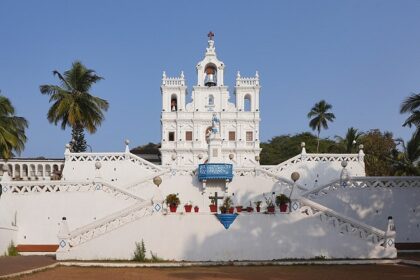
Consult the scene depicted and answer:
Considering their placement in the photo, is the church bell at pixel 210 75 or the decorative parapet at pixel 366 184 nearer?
the decorative parapet at pixel 366 184

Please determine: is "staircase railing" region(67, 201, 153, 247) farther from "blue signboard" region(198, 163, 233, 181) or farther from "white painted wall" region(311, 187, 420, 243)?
"white painted wall" region(311, 187, 420, 243)

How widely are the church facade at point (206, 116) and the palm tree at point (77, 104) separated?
39.3ft

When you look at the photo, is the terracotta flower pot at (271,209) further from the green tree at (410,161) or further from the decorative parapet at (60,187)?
the green tree at (410,161)

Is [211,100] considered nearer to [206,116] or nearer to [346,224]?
[206,116]

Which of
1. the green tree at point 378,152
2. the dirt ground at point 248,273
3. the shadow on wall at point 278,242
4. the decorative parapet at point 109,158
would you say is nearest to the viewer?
the dirt ground at point 248,273

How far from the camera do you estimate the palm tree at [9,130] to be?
1126 inches

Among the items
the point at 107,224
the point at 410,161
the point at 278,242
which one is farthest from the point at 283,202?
the point at 410,161

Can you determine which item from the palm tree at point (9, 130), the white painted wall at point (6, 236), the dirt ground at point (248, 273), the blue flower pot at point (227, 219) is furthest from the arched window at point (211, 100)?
the dirt ground at point (248, 273)

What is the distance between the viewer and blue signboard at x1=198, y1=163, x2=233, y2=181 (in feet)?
102

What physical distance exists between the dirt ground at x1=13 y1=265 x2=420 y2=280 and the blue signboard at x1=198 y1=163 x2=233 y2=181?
10477 mm

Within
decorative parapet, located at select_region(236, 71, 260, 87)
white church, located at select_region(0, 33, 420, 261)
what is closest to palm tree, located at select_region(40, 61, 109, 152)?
white church, located at select_region(0, 33, 420, 261)

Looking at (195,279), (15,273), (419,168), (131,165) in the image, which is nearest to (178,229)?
(195,279)

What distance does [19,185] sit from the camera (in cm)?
2848

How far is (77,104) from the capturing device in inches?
1628
